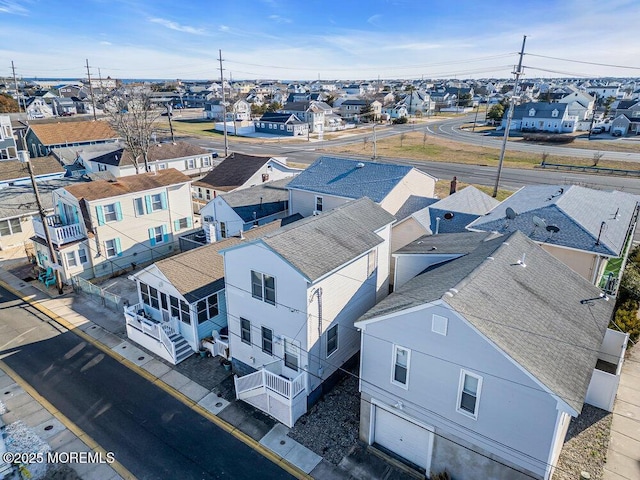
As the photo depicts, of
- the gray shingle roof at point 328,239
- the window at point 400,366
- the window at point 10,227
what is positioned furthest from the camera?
the window at point 10,227

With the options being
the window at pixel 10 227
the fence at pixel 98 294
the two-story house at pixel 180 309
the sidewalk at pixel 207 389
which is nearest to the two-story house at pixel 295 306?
the sidewalk at pixel 207 389

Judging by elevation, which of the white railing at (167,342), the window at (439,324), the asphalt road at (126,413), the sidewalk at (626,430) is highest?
the window at (439,324)

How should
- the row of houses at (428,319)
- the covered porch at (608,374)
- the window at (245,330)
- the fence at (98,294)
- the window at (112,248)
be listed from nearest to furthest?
the row of houses at (428,319) → the covered porch at (608,374) → the window at (245,330) → the fence at (98,294) → the window at (112,248)

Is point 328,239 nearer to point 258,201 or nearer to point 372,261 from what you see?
point 372,261

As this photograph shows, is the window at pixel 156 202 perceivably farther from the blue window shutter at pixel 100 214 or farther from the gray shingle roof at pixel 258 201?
the gray shingle roof at pixel 258 201

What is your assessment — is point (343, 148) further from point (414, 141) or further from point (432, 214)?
point (432, 214)

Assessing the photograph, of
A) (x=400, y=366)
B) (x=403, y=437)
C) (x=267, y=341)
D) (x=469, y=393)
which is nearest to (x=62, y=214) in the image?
(x=267, y=341)

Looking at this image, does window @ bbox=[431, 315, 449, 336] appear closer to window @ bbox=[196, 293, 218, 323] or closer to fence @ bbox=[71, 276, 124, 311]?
window @ bbox=[196, 293, 218, 323]

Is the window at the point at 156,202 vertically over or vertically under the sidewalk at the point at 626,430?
over
